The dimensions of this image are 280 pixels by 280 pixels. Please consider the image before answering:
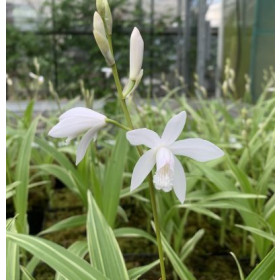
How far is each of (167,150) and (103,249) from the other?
0.91 ft

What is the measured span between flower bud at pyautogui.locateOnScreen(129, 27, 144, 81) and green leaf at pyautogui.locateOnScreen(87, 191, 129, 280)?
0.98ft

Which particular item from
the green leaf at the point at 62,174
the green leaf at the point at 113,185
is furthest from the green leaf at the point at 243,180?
the green leaf at the point at 62,174

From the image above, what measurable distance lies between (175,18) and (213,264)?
317 cm

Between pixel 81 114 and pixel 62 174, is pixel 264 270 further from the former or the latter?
pixel 62 174

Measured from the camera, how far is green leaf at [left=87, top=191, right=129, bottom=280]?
63 centimetres

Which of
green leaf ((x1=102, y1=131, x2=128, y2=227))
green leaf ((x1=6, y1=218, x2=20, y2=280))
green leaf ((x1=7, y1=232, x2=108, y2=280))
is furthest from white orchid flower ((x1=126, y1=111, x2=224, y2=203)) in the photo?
green leaf ((x1=102, y1=131, x2=128, y2=227))

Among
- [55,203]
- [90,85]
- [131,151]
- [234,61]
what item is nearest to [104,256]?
[131,151]

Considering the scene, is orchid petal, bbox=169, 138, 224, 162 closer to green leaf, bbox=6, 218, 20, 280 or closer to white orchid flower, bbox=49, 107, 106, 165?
white orchid flower, bbox=49, 107, 106, 165

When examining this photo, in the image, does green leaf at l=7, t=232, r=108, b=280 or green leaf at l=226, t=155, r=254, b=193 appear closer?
green leaf at l=7, t=232, r=108, b=280

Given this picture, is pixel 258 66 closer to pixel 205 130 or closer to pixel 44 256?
pixel 205 130

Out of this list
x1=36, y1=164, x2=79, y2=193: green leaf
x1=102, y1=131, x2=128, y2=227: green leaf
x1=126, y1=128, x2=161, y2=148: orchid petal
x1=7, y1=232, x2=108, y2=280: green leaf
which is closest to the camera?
x1=126, y1=128, x2=161, y2=148: orchid petal

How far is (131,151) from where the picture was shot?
4.14 ft

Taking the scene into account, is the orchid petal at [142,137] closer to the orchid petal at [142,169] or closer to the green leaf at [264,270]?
the orchid petal at [142,169]

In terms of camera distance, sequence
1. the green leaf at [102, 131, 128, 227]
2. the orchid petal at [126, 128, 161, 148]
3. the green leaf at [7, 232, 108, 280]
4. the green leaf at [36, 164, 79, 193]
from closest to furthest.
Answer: the orchid petal at [126, 128, 161, 148] → the green leaf at [7, 232, 108, 280] → the green leaf at [102, 131, 128, 227] → the green leaf at [36, 164, 79, 193]
